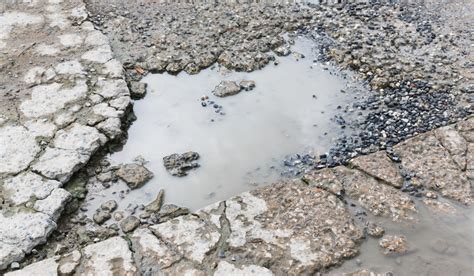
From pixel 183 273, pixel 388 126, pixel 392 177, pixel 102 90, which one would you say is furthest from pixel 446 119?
pixel 102 90

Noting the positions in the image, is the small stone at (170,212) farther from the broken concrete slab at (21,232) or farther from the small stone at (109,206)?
the broken concrete slab at (21,232)

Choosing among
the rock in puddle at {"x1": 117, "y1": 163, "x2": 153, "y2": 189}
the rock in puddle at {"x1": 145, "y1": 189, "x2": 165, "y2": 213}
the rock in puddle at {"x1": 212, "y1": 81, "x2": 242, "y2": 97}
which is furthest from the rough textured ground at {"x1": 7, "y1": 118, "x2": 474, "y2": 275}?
the rock in puddle at {"x1": 212, "y1": 81, "x2": 242, "y2": 97}

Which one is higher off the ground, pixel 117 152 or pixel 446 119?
pixel 446 119

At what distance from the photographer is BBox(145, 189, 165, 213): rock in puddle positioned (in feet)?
8.66

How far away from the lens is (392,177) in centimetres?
272

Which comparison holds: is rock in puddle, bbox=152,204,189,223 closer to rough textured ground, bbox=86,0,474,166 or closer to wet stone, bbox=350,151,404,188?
rough textured ground, bbox=86,0,474,166

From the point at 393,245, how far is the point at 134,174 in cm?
154

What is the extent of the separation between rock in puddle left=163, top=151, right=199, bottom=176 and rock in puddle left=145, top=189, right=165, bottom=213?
0.64 ft

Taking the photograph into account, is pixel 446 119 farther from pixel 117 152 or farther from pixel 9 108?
pixel 9 108

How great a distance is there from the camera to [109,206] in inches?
105

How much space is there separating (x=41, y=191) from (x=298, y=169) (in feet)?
4.95

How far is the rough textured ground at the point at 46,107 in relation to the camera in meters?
2.50

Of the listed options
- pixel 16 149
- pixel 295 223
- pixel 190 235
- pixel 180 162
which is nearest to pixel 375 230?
pixel 295 223

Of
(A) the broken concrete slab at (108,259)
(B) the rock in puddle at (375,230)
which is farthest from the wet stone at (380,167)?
(A) the broken concrete slab at (108,259)
